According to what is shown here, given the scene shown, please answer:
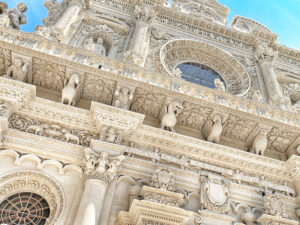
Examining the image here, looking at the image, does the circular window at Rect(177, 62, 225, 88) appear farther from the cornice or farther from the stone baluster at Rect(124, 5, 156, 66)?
the cornice

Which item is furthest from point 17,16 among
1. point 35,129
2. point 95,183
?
point 95,183

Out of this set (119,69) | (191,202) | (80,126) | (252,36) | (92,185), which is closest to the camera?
(92,185)

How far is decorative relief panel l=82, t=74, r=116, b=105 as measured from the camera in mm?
7531

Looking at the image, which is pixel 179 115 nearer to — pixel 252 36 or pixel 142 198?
pixel 142 198

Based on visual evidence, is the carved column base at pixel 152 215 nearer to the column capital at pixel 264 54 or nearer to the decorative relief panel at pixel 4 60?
the decorative relief panel at pixel 4 60

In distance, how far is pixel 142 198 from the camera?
19.7 ft

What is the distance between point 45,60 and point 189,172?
433 centimetres

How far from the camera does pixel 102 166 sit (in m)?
5.98

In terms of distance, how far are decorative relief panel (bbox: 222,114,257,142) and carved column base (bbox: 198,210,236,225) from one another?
2.64 m

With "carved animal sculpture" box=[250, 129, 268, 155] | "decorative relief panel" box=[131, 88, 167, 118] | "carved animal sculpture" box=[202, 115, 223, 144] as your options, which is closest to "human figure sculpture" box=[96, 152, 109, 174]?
"decorative relief panel" box=[131, 88, 167, 118]

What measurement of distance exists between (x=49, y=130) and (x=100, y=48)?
17.2 ft

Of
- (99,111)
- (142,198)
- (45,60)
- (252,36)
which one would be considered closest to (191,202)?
(142,198)

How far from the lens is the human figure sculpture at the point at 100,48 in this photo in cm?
1093

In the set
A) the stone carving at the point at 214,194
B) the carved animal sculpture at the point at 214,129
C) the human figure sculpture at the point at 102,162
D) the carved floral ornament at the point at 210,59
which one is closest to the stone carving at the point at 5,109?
the human figure sculpture at the point at 102,162
